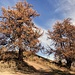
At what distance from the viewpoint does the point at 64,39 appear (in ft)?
164

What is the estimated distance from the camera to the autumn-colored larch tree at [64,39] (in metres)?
48.4

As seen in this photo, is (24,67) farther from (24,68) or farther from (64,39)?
(64,39)

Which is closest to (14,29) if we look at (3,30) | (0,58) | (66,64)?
(3,30)

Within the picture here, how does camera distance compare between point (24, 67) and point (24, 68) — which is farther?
point (24, 67)

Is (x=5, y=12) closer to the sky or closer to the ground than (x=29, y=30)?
closer to the sky

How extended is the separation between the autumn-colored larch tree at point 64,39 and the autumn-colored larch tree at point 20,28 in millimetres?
9972

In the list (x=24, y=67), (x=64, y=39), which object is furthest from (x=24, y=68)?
(x=64, y=39)

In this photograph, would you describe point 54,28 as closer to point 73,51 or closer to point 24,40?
point 73,51

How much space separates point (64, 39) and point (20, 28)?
14208mm

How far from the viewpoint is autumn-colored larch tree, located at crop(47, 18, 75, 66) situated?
48.4m

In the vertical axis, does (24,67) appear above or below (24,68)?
above

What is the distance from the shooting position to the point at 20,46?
38.6 meters

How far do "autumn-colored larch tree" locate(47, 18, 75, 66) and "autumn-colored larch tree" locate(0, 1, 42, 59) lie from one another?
9.97 m

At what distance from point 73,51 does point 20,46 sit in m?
14.5
